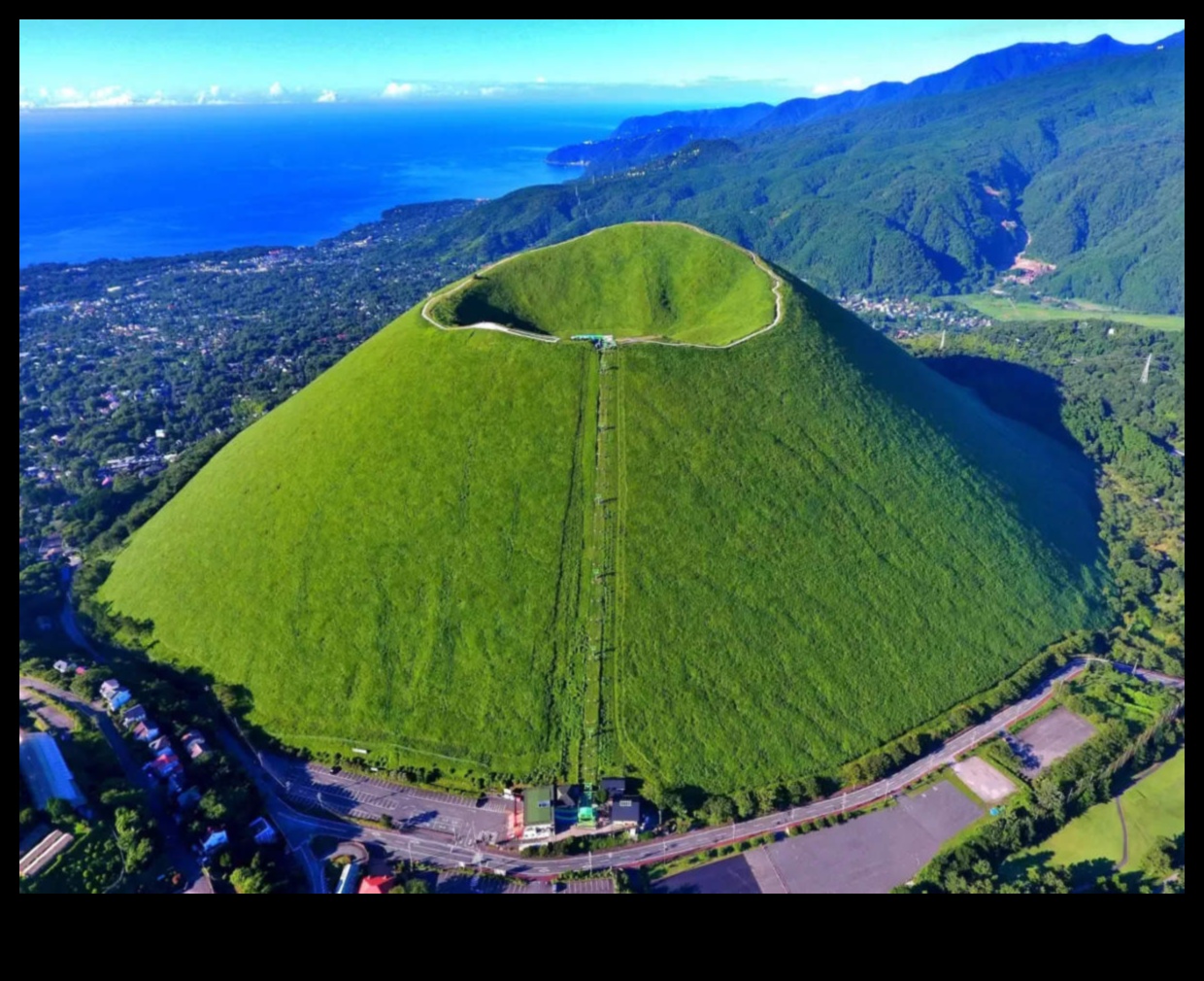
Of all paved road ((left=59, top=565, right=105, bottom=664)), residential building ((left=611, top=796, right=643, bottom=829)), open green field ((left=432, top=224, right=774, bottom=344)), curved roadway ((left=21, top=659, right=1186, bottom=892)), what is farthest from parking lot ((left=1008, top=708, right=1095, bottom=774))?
paved road ((left=59, top=565, right=105, bottom=664))

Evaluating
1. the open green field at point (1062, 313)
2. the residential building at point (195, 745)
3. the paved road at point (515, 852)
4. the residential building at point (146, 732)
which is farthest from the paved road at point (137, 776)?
the open green field at point (1062, 313)

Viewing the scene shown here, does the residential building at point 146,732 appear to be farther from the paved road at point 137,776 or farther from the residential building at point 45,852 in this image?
the residential building at point 45,852

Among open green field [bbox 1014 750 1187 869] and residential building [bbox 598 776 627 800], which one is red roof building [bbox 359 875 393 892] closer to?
residential building [bbox 598 776 627 800]

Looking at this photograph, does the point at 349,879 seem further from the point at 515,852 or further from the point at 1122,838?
the point at 1122,838

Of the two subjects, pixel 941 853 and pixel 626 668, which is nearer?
pixel 941 853

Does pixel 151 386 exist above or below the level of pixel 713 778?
above
